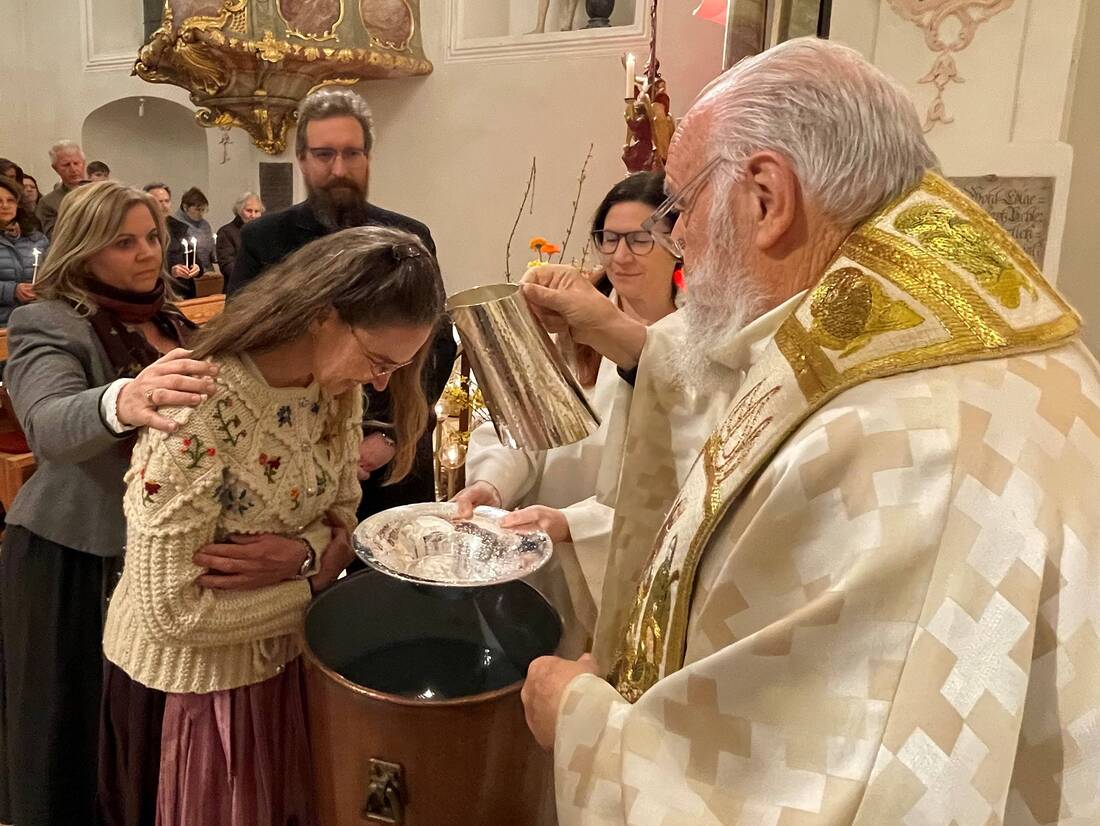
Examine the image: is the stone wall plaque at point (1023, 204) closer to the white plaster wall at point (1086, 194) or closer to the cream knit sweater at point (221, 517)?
the white plaster wall at point (1086, 194)

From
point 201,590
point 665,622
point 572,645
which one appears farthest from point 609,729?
point 201,590

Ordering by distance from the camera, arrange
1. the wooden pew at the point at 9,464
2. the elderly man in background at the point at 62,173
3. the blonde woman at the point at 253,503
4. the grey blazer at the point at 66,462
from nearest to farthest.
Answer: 1. the blonde woman at the point at 253,503
2. the grey blazer at the point at 66,462
3. the wooden pew at the point at 9,464
4. the elderly man in background at the point at 62,173

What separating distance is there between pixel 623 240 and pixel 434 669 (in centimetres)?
106

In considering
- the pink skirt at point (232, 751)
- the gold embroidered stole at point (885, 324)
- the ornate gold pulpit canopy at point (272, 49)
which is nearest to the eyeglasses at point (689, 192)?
the gold embroidered stole at point (885, 324)

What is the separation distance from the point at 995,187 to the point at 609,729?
88.5 inches

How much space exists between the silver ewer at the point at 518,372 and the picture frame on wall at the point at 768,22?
2.40 meters

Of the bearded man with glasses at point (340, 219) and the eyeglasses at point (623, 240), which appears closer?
the eyeglasses at point (623, 240)

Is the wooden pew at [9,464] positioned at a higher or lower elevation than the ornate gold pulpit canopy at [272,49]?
lower

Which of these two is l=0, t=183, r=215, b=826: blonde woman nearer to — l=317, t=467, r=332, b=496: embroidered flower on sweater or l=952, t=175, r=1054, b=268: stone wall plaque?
l=317, t=467, r=332, b=496: embroidered flower on sweater

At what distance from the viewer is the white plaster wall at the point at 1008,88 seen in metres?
2.45

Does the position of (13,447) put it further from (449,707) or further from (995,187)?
(995,187)

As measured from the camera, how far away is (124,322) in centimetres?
198

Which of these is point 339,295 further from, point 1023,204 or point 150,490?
point 1023,204

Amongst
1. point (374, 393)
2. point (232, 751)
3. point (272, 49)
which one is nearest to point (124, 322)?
point (374, 393)
